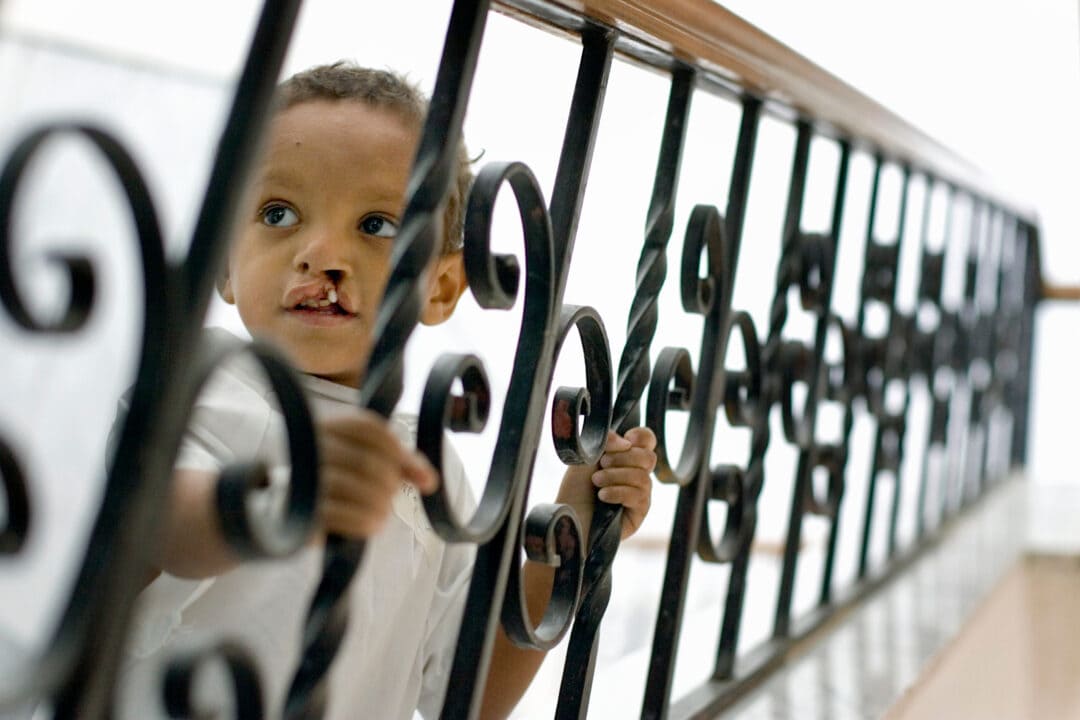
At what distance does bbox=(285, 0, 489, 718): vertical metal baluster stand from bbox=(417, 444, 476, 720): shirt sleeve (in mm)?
463

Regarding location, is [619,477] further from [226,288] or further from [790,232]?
[790,232]

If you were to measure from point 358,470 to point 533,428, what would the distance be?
0.65 feet

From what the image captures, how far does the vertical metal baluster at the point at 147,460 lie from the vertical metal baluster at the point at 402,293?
0.43 ft

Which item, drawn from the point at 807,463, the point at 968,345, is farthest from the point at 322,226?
the point at 968,345

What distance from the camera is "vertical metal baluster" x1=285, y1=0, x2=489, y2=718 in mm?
589

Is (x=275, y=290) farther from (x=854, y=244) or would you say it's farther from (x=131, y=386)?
(x=854, y=244)

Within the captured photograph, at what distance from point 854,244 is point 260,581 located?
1.48 metres

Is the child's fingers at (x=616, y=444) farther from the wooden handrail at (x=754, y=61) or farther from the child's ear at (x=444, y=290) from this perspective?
the wooden handrail at (x=754, y=61)

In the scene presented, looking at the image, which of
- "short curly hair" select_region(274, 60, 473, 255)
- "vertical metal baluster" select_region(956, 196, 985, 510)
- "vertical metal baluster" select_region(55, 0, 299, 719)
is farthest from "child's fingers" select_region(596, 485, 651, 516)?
"vertical metal baluster" select_region(956, 196, 985, 510)

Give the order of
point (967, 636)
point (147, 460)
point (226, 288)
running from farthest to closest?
point (967, 636), point (226, 288), point (147, 460)

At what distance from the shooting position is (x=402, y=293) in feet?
2.02

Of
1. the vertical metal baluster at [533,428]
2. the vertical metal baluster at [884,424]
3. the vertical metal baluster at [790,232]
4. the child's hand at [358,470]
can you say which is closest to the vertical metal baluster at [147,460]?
the child's hand at [358,470]

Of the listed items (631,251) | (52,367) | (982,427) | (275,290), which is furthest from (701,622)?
(52,367)

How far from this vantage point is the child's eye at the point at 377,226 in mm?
859
